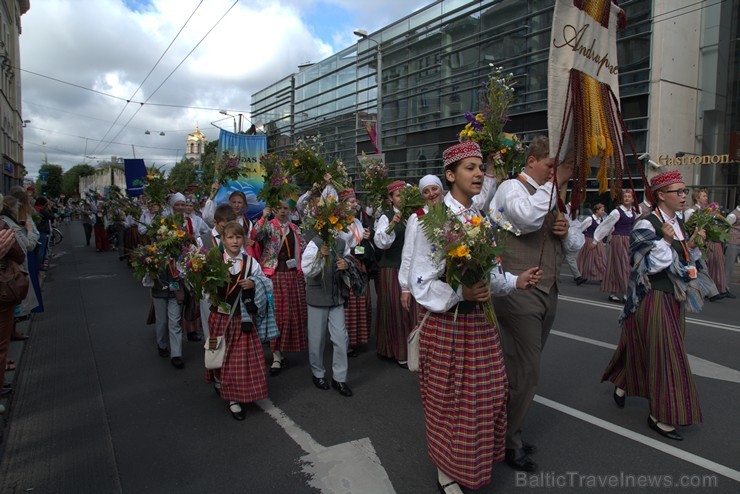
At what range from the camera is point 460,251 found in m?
2.72

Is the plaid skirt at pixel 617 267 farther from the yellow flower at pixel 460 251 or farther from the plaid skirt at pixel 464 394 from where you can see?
the yellow flower at pixel 460 251

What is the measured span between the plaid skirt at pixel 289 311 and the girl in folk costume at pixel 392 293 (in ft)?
3.11

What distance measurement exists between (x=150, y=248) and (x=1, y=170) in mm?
25135

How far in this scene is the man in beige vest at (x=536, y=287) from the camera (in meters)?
3.37

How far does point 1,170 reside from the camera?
25.1 metres

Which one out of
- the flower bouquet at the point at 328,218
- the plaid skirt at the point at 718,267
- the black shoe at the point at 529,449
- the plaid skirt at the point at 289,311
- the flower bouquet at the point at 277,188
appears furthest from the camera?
the plaid skirt at the point at 718,267

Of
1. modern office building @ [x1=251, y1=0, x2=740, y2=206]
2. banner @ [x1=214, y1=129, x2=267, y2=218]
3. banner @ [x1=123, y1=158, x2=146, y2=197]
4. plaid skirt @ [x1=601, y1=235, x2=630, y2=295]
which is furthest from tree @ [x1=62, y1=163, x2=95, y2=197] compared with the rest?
plaid skirt @ [x1=601, y1=235, x2=630, y2=295]

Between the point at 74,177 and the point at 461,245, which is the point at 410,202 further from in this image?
the point at 74,177

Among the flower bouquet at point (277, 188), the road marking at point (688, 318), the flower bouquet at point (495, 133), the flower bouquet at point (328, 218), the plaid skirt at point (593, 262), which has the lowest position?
the road marking at point (688, 318)

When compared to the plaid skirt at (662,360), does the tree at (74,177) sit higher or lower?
higher

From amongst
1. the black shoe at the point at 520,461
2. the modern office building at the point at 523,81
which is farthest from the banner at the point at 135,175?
the black shoe at the point at 520,461

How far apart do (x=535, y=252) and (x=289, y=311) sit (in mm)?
3346

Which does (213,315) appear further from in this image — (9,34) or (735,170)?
(9,34)

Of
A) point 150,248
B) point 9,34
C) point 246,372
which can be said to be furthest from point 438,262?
point 9,34
